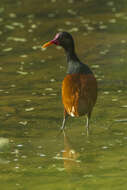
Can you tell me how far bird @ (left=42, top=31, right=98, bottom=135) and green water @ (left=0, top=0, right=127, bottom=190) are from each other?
1.54 feet

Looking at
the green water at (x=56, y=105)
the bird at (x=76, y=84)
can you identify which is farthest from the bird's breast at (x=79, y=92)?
the green water at (x=56, y=105)

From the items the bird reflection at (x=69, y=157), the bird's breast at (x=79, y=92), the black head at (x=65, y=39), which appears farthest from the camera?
the black head at (x=65, y=39)

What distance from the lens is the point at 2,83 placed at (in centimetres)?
1159

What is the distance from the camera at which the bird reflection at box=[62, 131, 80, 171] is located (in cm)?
766

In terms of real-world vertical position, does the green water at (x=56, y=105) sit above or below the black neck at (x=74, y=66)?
below

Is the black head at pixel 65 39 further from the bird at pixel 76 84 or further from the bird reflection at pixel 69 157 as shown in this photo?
the bird reflection at pixel 69 157

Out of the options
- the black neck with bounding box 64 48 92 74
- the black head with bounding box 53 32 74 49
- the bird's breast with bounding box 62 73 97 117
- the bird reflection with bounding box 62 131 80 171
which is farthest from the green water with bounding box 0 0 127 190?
the black head with bounding box 53 32 74 49

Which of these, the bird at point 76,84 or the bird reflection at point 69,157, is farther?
the bird at point 76,84

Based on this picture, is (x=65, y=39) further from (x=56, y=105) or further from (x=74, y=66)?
(x=56, y=105)

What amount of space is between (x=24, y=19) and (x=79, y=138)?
9105 mm

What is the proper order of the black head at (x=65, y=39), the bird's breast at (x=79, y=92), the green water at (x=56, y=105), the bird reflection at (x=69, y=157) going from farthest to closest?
the black head at (x=65, y=39) < the bird's breast at (x=79, y=92) < the bird reflection at (x=69, y=157) < the green water at (x=56, y=105)

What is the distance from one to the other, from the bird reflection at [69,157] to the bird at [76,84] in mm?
478

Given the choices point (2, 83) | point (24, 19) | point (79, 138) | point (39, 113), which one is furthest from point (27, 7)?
point (79, 138)

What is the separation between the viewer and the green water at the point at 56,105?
741cm
